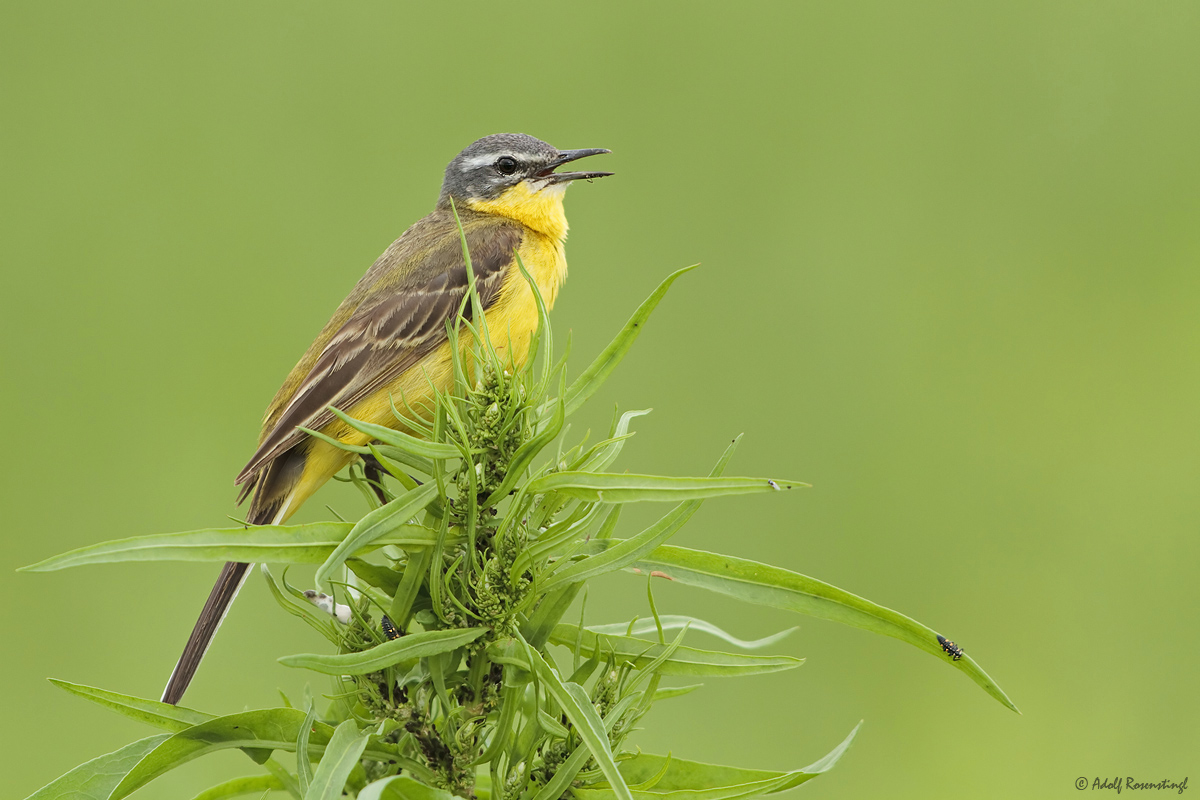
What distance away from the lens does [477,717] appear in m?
1.24

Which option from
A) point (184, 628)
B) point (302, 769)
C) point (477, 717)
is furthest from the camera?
point (184, 628)

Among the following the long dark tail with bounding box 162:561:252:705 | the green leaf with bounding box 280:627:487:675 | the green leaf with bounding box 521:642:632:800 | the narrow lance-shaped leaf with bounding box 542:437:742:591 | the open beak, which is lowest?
the long dark tail with bounding box 162:561:252:705

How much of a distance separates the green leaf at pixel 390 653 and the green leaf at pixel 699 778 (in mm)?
285

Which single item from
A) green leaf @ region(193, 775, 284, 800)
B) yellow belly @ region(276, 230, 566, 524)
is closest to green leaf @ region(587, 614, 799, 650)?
green leaf @ region(193, 775, 284, 800)

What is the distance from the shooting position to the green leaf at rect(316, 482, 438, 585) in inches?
42.1

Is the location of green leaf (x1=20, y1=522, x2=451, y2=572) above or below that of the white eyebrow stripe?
below

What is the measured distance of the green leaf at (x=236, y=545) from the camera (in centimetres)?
101

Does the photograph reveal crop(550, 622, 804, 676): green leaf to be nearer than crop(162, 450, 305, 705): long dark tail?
Yes

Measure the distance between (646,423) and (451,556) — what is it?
4.11m

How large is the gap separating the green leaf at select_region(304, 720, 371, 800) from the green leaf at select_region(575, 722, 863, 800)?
0.31 meters

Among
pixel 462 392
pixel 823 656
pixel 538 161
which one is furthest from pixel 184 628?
pixel 462 392

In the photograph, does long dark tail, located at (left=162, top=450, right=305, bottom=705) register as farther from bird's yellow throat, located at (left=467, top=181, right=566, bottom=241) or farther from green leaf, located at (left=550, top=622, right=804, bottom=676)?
bird's yellow throat, located at (left=467, top=181, right=566, bottom=241)

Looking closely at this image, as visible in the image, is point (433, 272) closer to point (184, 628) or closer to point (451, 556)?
point (451, 556)

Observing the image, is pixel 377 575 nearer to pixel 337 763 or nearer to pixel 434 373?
pixel 337 763
